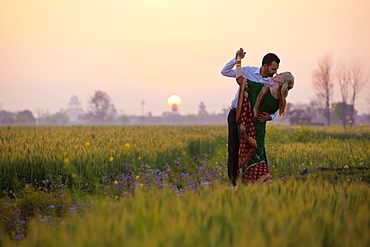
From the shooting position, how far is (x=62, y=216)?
6109mm

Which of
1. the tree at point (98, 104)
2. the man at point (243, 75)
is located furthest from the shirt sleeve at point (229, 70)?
the tree at point (98, 104)

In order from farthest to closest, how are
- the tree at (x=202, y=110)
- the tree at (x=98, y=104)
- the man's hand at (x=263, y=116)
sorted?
the tree at (x=202, y=110) < the tree at (x=98, y=104) < the man's hand at (x=263, y=116)

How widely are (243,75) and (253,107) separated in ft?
1.84

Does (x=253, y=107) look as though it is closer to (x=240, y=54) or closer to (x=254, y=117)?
(x=254, y=117)

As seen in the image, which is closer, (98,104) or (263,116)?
(263,116)

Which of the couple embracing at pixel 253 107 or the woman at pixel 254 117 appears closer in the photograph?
the couple embracing at pixel 253 107

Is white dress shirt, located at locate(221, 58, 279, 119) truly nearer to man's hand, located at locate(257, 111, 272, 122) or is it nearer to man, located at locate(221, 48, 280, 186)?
man, located at locate(221, 48, 280, 186)

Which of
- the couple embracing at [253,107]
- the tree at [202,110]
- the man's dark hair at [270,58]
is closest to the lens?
the man's dark hair at [270,58]

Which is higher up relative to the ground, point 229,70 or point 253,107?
point 229,70

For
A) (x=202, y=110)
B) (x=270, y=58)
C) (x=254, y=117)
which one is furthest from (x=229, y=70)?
(x=202, y=110)

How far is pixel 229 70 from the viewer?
6500 millimetres

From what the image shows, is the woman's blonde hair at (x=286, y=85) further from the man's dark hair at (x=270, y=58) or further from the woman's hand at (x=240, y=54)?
the woman's hand at (x=240, y=54)

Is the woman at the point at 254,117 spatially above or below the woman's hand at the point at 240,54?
below

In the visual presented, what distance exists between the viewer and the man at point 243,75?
6.21 m
